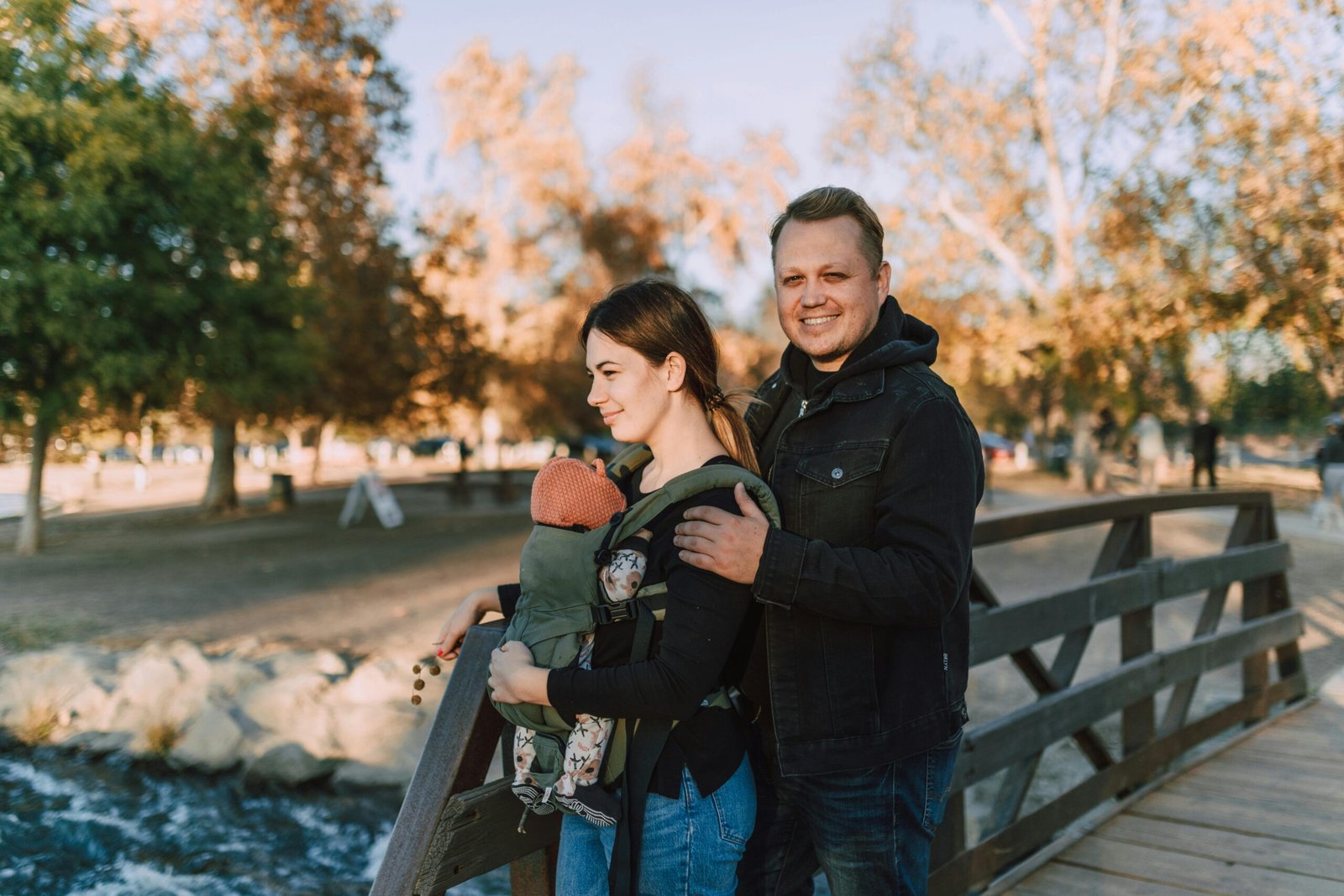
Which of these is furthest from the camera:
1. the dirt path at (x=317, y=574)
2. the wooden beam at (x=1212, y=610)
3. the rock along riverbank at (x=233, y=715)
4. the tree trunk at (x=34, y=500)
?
the tree trunk at (x=34, y=500)

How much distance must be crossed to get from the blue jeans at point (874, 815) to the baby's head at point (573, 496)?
614 mm

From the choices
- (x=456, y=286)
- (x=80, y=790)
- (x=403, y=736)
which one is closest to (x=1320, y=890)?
(x=403, y=736)

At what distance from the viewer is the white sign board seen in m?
18.7

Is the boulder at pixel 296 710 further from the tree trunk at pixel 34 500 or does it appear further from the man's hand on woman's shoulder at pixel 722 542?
the tree trunk at pixel 34 500

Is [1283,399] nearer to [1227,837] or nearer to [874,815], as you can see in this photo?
[1227,837]

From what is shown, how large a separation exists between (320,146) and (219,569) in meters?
9.62

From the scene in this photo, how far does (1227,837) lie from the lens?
3623 millimetres

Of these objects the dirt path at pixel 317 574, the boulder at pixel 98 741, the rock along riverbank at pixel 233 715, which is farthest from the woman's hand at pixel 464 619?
the dirt path at pixel 317 574

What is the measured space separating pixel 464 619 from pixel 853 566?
0.78m

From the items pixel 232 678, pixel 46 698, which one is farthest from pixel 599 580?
pixel 46 698

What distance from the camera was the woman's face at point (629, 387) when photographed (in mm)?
1864

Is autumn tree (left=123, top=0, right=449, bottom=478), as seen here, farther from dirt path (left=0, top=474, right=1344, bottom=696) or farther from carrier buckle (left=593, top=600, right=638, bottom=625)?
carrier buckle (left=593, top=600, right=638, bottom=625)

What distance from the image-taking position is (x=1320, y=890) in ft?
10.5

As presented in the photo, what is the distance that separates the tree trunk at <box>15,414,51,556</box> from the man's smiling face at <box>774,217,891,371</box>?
15.4 metres
